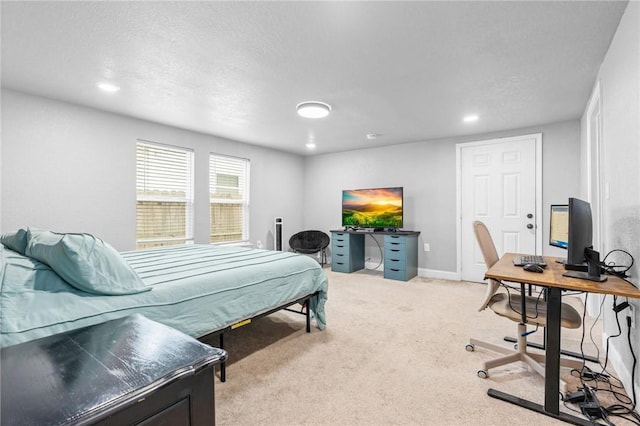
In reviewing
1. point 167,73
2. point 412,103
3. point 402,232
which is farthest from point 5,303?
point 402,232

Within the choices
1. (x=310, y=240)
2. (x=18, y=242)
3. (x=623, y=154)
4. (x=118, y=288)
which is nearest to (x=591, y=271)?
(x=623, y=154)

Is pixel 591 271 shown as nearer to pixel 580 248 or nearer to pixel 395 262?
pixel 580 248

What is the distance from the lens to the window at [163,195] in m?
4.10

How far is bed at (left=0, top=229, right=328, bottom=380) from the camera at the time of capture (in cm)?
138

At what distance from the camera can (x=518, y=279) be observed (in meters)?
1.73

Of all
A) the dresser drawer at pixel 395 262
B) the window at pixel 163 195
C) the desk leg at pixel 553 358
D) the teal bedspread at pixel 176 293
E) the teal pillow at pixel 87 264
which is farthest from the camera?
the dresser drawer at pixel 395 262

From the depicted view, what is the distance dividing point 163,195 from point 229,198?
3.78 ft

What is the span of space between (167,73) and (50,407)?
2662 millimetres

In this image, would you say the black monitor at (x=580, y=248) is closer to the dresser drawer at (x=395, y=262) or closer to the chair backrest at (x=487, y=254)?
the chair backrest at (x=487, y=254)

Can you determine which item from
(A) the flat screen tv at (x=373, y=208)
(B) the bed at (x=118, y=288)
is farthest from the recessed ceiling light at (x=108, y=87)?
(A) the flat screen tv at (x=373, y=208)

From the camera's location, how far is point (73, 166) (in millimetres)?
3416

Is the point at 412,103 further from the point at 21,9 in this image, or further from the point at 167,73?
the point at 21,9

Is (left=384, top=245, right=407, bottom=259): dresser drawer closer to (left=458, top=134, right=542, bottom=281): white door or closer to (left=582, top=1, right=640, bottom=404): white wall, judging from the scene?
(left=458, top=134, right=542, bottom=281): white door

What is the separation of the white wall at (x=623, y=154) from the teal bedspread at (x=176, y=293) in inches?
85.0
